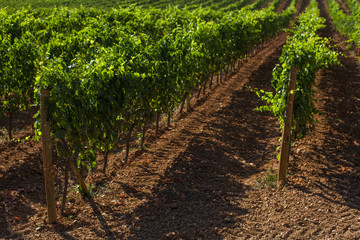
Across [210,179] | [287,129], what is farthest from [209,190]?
[287,129]

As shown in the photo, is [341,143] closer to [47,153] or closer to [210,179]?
[210,179]

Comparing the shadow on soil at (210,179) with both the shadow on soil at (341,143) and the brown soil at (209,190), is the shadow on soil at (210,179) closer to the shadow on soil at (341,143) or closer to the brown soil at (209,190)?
the brown soil at (209,190)

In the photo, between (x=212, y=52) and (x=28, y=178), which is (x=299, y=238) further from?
(x=212, y=52)

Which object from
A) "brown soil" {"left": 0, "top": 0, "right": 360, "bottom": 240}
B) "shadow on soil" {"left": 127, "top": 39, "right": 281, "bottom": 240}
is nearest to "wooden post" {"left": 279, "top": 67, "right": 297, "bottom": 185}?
"brown soil" {"left": 0, "top": 0, "right": 360, "bottom": 240}

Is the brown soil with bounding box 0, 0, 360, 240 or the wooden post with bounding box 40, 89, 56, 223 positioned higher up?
the wooden post with bounding box 40, 89, 56, 223

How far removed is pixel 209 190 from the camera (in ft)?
20.5

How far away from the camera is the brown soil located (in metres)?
5.20

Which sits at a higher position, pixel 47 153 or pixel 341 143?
pixel 47 153

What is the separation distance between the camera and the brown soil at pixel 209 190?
5.20 meters

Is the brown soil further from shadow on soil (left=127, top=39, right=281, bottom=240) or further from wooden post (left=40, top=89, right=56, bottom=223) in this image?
wooden post (left=40, top=89, right=56, bottom=223)

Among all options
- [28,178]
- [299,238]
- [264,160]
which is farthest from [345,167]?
[28,178]

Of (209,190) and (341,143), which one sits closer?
(209,190)

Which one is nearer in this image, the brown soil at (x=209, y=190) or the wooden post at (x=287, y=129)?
the brown soil at (x=209, y=190)

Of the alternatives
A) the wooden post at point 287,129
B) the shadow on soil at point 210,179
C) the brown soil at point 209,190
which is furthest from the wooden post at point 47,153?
the wooden post at point 287,129
